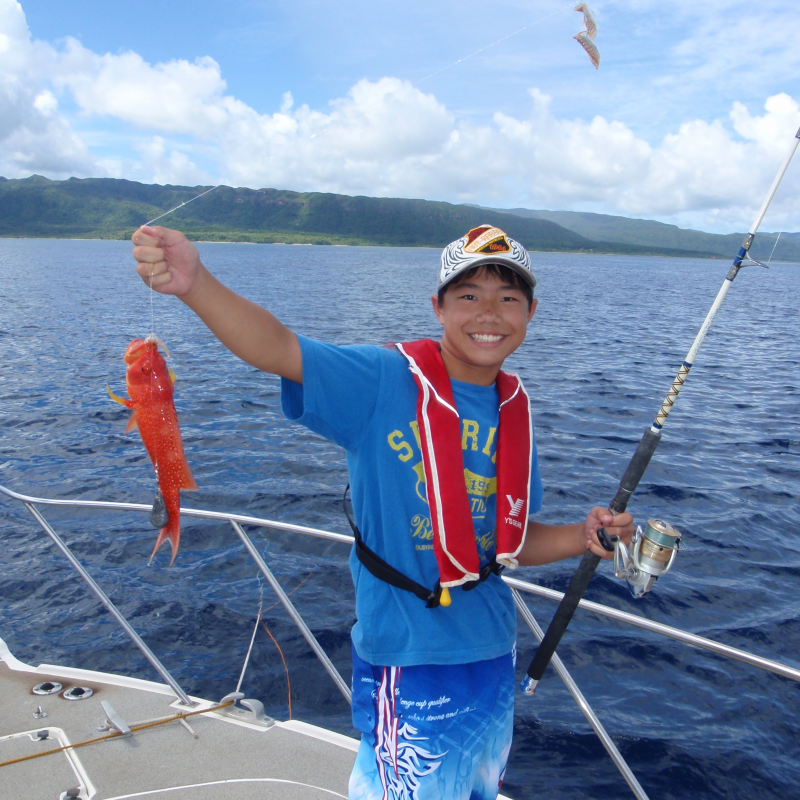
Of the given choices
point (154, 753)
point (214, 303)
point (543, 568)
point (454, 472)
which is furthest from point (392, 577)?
point (543, 568)

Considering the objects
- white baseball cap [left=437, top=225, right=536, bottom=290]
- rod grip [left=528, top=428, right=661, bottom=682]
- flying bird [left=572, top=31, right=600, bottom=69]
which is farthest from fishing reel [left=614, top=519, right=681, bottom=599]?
flying bird [left=572, top=31, right=600, bottom=69]

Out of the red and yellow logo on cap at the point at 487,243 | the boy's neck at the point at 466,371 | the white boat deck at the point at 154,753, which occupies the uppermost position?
the red and yellow logo on cap at the point at 487,243

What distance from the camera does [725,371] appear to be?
18.6 m

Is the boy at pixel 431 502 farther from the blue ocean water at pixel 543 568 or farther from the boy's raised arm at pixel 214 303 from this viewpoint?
the blue ocean water at pixel 543 568

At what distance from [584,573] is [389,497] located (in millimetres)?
1256

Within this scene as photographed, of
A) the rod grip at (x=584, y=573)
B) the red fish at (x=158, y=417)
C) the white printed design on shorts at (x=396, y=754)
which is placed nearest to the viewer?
the white printed design on shorts at (x=396, y=754)

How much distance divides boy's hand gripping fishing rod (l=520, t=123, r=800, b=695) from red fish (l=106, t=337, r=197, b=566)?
1.75m

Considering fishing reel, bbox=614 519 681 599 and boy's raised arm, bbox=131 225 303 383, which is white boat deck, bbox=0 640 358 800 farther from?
boy's raised arm, bbox=131 225 303 383

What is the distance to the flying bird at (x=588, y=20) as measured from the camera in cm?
279

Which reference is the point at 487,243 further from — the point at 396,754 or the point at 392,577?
the point at 396,754

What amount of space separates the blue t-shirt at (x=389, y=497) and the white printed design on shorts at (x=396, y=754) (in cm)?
13

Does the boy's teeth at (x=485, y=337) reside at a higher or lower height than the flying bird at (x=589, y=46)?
lower

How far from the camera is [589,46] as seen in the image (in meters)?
2.81

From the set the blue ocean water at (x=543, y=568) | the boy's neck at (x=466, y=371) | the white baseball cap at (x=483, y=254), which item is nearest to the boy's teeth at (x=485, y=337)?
the boy's neck at (x=466, y=371)
